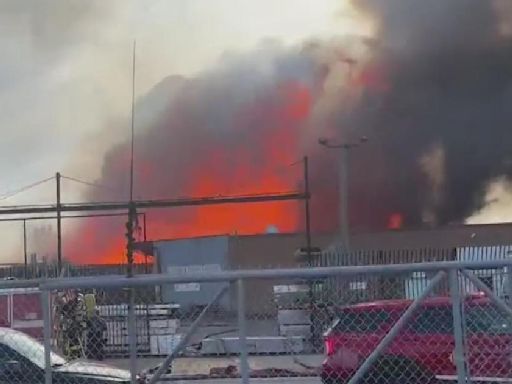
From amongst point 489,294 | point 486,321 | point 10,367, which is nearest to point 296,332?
point 486,321

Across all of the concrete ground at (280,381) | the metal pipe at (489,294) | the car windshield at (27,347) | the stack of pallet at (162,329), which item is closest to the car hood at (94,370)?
the car windshield at (27,347)

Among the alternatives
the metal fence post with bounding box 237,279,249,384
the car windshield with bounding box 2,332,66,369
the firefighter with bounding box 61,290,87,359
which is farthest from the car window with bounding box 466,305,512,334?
the firefighter with bounding box 61,290,87,359

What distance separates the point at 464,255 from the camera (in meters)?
26.9

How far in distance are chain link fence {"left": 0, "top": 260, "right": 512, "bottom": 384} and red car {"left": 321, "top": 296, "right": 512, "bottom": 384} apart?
0.01 metres

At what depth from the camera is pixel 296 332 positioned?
8.91 m

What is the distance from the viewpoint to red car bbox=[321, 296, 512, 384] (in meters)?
6.76

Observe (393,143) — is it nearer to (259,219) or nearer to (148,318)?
(259,219)

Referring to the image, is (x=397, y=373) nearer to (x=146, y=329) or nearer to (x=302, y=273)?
(x=146, y=329)

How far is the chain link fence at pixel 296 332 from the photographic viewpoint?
5.15m

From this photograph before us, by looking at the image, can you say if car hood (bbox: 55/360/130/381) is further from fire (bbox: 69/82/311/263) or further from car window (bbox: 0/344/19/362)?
fire (bbox: 69/82/311/263)

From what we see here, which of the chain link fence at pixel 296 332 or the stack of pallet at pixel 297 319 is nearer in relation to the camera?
the chain link fence at pixel 296 332

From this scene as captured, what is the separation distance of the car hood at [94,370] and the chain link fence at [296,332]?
22mm

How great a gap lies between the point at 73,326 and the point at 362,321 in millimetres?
3989

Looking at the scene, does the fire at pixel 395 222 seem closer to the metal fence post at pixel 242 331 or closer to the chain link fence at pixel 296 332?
the chain link fence at pixel 296 332
